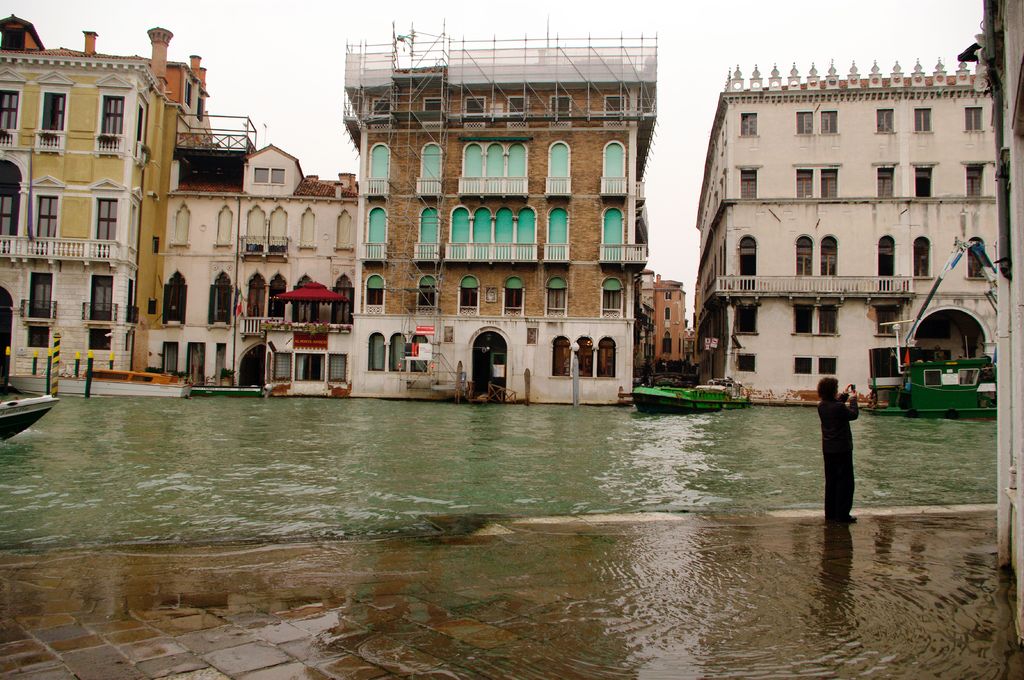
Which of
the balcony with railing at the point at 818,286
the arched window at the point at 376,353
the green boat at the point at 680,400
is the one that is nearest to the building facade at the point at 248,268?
the arched window at the point at 376,353

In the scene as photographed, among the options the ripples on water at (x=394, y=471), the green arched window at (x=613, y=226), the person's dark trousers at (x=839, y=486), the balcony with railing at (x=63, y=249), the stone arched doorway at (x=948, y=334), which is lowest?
the ripples on water at (x=394, y=471)

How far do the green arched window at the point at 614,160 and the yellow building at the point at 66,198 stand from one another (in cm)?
2081

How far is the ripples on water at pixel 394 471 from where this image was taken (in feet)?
26.1

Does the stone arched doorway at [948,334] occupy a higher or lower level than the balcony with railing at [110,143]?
lower

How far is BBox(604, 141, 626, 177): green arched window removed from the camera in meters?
33.5

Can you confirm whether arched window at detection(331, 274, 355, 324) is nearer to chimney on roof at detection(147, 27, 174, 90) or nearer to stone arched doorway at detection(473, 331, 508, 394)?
stone arched doorway at detection(473, 331, 508, 394)

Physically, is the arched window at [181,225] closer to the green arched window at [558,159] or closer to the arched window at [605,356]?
the green arched window at [558,159]

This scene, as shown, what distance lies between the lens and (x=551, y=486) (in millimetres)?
10453

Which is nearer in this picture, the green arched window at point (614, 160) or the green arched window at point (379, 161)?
the green arched window at point (614, 160)

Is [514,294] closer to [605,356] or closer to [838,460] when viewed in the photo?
[605,356]

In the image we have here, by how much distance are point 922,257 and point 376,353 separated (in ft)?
83.4

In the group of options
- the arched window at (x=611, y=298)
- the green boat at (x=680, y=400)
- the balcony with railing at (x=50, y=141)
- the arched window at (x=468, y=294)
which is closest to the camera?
the green boat at (x=680, y=400)

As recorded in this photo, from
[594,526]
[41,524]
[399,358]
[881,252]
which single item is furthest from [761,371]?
[41,524]

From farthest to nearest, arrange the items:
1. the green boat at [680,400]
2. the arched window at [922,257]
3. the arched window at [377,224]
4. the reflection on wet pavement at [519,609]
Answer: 1. the arched window at [377,224]
2. the arched window at [922,257]
3. the green boat at [680,400]
4. the reflection on wet pavement at [519,609]
